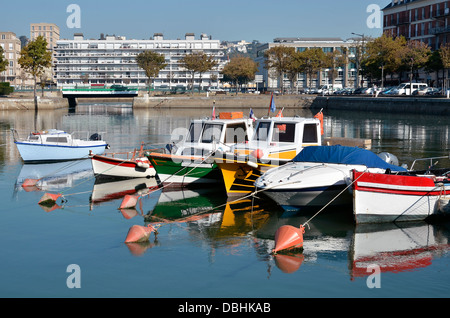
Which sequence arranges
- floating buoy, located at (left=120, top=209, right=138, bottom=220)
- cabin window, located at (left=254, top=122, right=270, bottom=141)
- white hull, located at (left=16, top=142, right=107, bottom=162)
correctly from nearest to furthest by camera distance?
floating buoy, located at (left=120, top=209, right=138, bottom=220) → cabin window, located at (left=254, top=122, right=270, bottom=141) → white hull, located at (left=16, top=142, right=107, bottom=162)

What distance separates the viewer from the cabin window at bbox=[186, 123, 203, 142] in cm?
2431

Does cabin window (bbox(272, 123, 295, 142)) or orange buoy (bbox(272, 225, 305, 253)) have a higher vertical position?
cabin window (bbox(272, 123, 295, 142))

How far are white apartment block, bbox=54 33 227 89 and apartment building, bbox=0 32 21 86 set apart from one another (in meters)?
11.6

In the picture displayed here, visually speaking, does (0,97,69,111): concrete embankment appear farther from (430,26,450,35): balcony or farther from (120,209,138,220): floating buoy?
(120,209,138,220): floating buoy

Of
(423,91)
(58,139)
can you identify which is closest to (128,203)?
(58,139)

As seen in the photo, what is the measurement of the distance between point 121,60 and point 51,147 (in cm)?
14719

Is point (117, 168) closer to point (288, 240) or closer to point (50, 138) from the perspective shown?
point (50, 138)

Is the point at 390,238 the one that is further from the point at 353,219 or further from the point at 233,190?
the point at 233,190

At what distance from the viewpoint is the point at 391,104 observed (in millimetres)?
78188

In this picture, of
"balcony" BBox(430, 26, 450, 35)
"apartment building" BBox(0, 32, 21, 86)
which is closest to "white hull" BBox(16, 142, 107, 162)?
"balcony" BBox(430, 26, 450, 35)

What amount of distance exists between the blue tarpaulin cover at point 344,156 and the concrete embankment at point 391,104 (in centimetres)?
5224

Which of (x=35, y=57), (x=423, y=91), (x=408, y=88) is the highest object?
(x=35, y=57)
